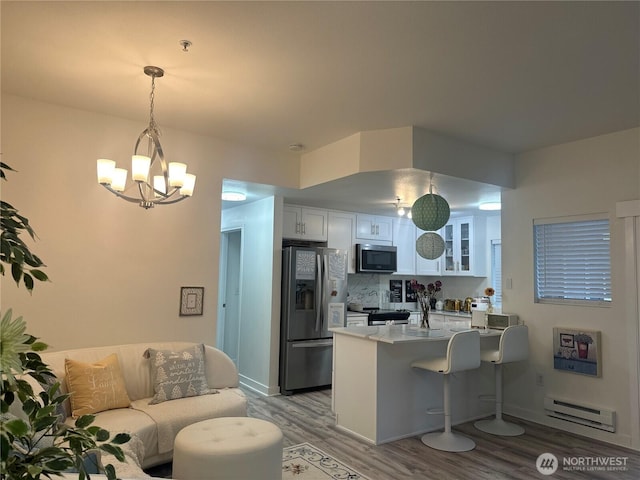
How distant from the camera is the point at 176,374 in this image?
3.34 metres

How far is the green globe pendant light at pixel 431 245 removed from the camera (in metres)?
4.46

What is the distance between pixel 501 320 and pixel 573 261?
0.90m

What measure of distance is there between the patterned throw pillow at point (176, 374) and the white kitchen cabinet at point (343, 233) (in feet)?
9.74

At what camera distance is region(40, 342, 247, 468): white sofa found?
2.86m

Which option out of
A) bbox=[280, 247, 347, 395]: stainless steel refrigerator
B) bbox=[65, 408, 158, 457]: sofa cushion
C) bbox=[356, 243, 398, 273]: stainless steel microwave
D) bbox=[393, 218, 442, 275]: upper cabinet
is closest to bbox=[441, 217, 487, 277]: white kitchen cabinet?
bbox=[393, 218, 442, 275]: upper cabinet

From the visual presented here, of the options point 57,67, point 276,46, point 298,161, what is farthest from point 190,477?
point 298,161

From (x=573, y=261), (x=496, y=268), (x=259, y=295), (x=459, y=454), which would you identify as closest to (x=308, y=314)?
(x=259, y=295)

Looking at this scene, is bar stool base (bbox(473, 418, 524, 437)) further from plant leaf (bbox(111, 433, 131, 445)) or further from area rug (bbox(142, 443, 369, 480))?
plant leaf (bbox(111, 433, 131, 445))

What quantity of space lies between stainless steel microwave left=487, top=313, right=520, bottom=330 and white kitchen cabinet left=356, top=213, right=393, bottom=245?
235 cm

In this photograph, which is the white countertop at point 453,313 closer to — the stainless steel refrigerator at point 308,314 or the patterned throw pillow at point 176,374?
the stainless steel refrigerator at point 308,314

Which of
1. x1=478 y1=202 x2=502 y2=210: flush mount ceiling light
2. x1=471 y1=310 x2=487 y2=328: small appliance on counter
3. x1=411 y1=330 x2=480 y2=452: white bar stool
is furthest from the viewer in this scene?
x1=478 y1=202 x2=502 y2=210: flush mount ceiling light

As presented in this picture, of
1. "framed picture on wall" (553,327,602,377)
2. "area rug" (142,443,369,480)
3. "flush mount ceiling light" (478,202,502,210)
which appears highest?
"flush mount ceiling light" (478,202,502,210)

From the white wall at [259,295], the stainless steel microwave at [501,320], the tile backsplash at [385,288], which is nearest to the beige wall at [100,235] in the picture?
the white wall at [259,295]

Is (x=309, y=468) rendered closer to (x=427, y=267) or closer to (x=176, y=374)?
(x=176, y=374)
